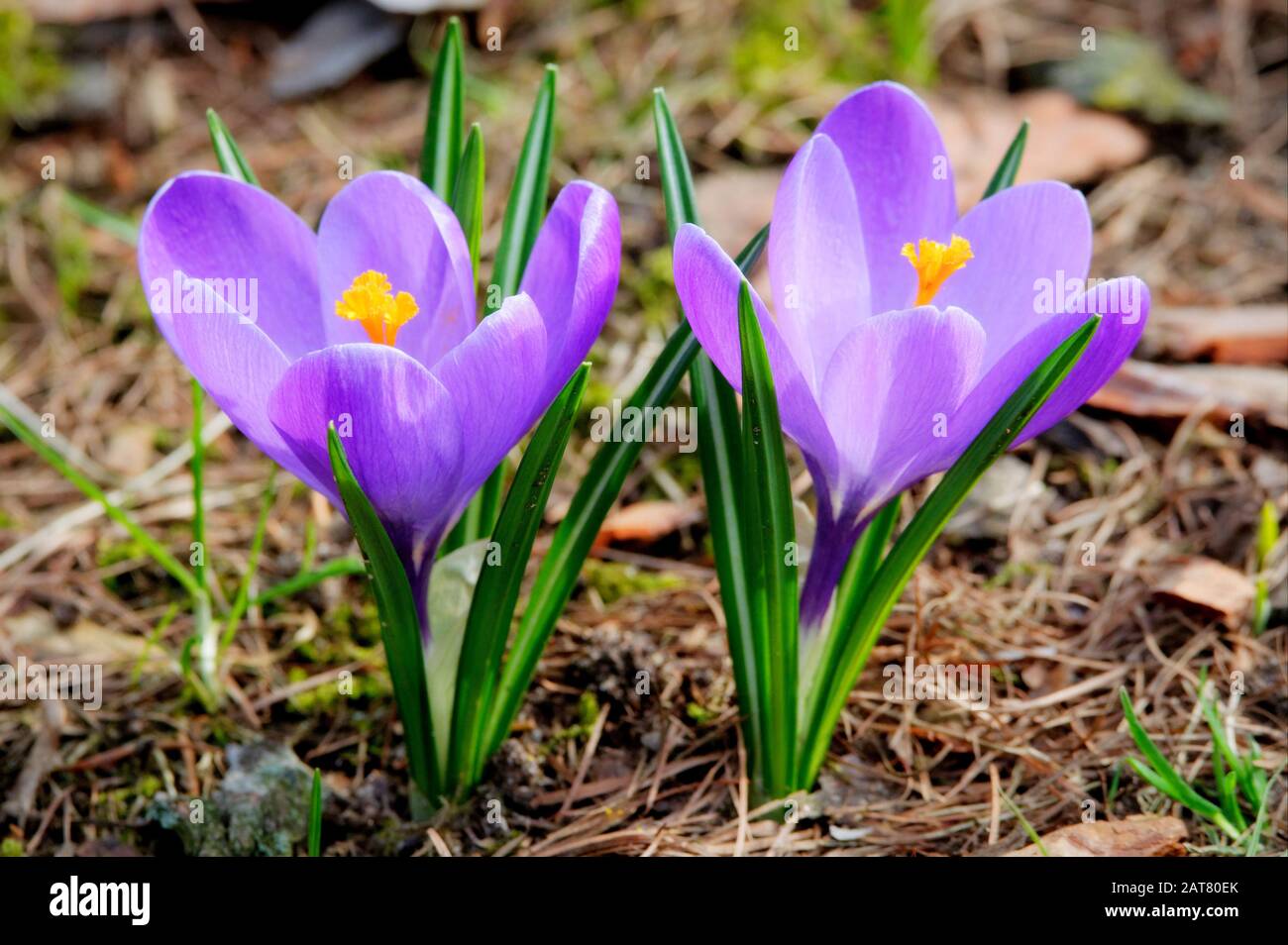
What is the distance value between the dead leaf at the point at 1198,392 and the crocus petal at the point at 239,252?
4.48ft

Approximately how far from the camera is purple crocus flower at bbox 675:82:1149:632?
4.42 ft

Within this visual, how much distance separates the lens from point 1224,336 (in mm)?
2471

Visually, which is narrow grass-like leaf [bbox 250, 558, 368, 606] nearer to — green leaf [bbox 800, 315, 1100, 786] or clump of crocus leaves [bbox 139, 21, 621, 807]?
clump of crocus leaves [bbox 139, 21, 621, 807]

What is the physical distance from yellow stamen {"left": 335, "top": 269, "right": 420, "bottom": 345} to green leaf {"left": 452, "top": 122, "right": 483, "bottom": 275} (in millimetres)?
188

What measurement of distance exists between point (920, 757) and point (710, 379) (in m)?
0.60

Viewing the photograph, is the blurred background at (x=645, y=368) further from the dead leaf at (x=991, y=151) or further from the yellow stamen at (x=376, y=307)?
the yellow stamen at (x=376, y=307)

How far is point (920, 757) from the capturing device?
179 centimetres

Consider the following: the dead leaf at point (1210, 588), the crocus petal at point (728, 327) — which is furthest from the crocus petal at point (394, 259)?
the dead leaf at point (1210, 588)

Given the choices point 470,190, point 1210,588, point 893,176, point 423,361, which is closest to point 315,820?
point 423,361

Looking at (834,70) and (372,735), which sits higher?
(834,70)

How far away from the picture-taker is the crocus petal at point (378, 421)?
1.29 meters
